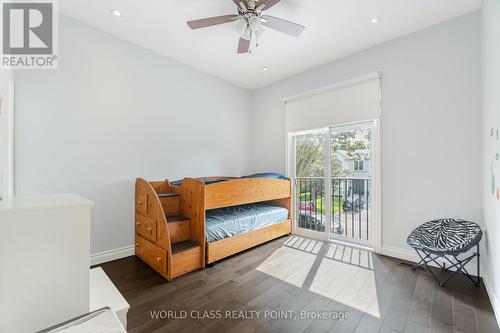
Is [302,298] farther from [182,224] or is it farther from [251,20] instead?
[251,20]

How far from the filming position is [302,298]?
185 centimetres

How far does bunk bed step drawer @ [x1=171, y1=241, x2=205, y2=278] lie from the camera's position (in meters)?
2.16

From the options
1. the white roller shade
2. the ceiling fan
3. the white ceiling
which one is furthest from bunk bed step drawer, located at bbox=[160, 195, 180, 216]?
the white roller shade

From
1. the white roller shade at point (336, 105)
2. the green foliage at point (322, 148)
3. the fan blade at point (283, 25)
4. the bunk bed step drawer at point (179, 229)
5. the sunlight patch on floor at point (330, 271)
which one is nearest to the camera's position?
the sunlight patch on floor at point (330, 271)

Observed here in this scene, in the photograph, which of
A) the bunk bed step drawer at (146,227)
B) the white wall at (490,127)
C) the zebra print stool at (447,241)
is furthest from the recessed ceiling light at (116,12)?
the zebra print stool at (447,241)

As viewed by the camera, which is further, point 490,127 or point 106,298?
point 490,127

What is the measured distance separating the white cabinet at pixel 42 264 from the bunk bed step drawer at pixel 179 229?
58.2 inches

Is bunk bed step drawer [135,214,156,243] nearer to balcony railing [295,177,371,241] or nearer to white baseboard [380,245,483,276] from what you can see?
balcony railing [295,177,371,241]

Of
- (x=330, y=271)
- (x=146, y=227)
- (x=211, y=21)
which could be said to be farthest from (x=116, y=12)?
(x=330, y=271)

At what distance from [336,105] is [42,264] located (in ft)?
11.1

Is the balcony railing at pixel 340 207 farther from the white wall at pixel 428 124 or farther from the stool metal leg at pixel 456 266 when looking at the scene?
the stool metal leg at pixel 456 266

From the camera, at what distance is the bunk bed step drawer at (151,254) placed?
85.3 inches

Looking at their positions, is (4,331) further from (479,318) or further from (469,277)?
(469,277)

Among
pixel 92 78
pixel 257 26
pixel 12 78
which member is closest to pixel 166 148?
pixel 92 78
